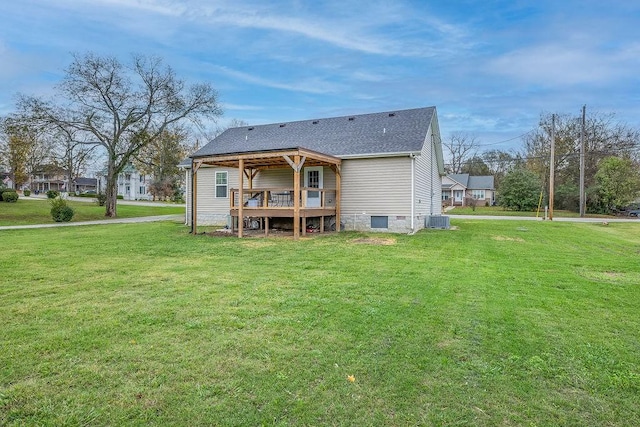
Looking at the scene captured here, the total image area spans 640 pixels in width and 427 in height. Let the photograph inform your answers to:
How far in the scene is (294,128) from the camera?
59.5ft

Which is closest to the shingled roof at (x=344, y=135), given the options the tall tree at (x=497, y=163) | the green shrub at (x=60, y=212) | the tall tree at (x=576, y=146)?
the green shrub at (x=60, y=212)

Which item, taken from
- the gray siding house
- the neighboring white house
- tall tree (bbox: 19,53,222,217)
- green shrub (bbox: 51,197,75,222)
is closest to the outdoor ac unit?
the gray siding house

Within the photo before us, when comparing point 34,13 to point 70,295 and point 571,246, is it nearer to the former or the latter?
point 70,295

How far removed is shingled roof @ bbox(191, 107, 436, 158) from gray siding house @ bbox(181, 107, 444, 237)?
44 millimetres

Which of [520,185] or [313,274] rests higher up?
[520,185]

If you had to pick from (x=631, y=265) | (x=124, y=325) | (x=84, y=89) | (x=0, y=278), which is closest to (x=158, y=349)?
(x=124, y=325)

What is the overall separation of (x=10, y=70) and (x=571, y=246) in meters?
27.1

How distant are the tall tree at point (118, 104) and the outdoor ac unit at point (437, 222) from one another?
16.4 metres

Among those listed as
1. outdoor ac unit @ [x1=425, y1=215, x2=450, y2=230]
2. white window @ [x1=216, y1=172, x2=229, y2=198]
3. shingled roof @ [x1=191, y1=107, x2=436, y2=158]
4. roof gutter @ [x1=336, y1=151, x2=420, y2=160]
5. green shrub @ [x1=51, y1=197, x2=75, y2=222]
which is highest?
shingled roof @ [x1=191, y1=107, x2=436, y2=158]

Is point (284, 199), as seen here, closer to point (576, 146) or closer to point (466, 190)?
point (576, 146)

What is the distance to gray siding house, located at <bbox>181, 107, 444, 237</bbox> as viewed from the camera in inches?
510

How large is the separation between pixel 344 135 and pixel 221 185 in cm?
630

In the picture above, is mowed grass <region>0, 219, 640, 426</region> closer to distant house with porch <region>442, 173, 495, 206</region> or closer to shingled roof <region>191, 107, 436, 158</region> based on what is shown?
shingled roof <region>191, 107, 436, 158</region>

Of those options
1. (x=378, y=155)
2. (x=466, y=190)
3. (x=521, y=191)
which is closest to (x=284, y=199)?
(x=378, y=155)
